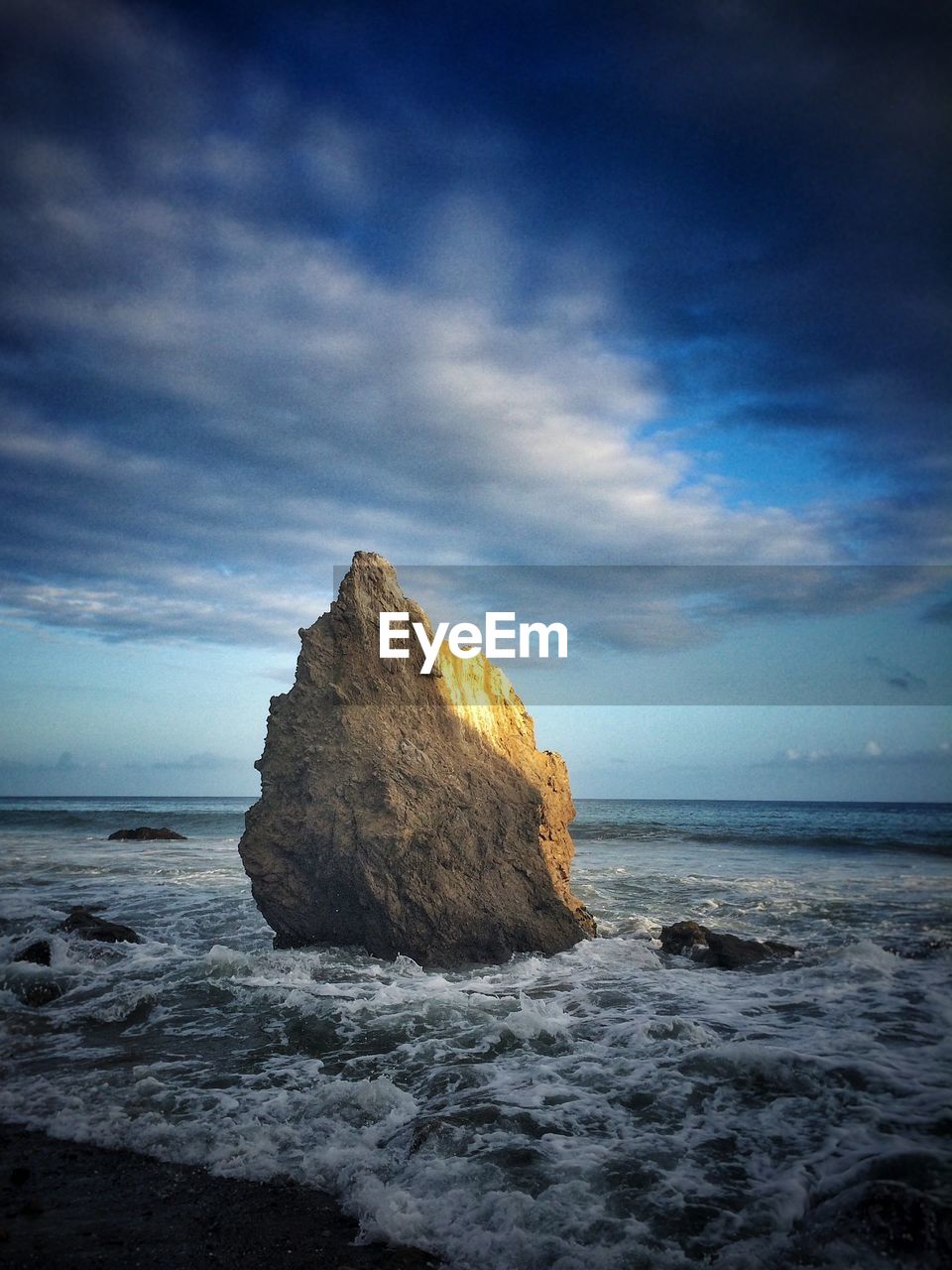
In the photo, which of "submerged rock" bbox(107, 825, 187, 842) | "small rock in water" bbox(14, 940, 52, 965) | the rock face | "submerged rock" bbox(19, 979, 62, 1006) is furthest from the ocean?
"submerged rock" bbox(107, 825, 187, 842)

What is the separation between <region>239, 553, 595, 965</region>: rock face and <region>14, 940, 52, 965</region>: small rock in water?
11.0 ft

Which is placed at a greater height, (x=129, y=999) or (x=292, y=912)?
(x=292, y=912)

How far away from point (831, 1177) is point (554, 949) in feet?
20.7

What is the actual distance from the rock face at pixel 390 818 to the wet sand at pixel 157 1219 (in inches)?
204

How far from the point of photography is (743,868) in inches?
957

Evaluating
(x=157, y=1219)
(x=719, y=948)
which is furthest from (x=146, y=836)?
(x=157, y=1219)

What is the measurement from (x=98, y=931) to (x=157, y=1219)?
904 cm

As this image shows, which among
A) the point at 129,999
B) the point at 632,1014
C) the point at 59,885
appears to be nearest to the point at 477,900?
the point at 632,1014

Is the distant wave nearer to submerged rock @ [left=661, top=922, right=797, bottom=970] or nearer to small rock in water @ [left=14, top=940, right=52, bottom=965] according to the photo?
submerged rock @ [left=661, top=922, right=797, bottom=970]

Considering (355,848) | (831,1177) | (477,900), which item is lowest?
(831,1177)

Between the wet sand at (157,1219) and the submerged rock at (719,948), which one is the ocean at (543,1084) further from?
the submerged rock at (719,948)

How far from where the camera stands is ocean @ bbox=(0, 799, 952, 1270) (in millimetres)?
4988

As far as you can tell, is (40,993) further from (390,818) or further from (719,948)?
(719,948)

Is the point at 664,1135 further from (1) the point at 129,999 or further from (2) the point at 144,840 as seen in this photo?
(2) the point at 144,840
